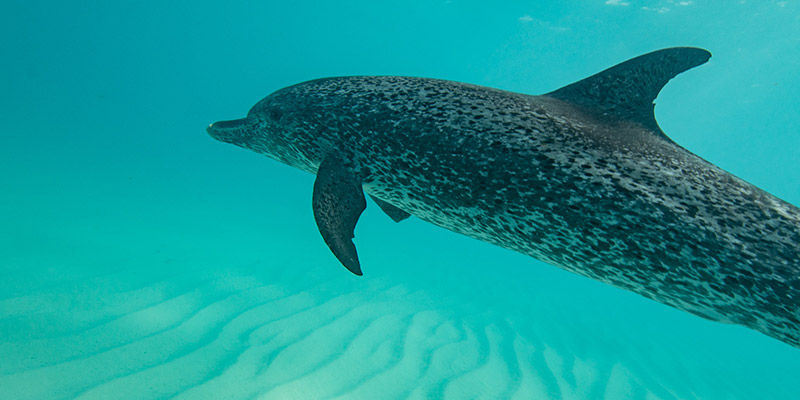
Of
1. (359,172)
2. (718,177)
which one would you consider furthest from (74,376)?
(718,177)

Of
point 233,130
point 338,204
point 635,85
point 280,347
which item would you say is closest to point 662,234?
point 635,85

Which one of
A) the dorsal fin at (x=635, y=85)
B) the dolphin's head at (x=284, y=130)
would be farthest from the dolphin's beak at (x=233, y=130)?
the dorsal fin at (x=635, y=85)

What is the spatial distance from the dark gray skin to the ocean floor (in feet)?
10.2

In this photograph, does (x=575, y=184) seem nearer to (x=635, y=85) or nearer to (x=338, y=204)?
(x=635, y=85)

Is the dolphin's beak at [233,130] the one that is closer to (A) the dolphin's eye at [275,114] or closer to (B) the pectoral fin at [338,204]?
(A) the dolphin's eye at [275,114]

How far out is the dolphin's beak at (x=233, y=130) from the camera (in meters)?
4.69

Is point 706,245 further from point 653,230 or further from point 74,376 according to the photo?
point 74,376

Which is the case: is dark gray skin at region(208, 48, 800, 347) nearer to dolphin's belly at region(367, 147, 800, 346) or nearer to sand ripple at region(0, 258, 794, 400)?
dolphin's belly at region(367, 147, 800, 346)

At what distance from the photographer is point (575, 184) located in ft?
8.27

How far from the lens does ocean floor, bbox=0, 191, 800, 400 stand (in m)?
4.67

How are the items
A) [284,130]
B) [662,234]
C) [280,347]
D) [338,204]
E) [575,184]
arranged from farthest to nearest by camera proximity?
1. [280,347]
2. [284,130]
3. [338,204]
4. [575,184]
5. [662,234]

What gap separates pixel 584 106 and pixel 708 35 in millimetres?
43066

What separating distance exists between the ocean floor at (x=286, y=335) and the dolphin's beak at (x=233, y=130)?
2926 mm

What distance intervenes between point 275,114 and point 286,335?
3.68 meters
